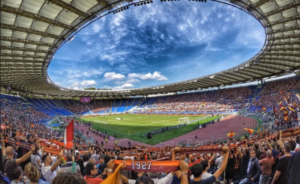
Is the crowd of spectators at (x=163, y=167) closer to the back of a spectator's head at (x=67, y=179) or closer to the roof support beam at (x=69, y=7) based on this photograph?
the back of a spectator's head at (x=67, y=179)

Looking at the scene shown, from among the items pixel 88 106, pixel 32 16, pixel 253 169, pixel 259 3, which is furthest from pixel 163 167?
pixel 88 106

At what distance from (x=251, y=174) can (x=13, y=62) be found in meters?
29.6

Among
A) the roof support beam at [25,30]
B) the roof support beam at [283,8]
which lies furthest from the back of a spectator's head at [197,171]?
the roof support beam at [25,30]

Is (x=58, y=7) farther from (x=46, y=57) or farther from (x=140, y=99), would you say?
(x=140, y=99)

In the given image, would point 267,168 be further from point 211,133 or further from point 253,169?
point 211,133

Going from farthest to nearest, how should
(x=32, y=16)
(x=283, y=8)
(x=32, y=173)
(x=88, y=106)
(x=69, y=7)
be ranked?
(x=88, y=106) < (x=283, y=8) < (x=32, y=16) < (x=69, y=7) < (x=32, y=173)

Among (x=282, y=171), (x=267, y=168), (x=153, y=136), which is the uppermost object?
(x=282, y=171)

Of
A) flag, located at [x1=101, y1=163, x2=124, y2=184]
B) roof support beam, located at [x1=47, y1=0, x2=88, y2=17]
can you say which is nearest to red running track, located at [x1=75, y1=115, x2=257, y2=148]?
roof support beam, located at [x1=47, y1=0, x2=88, y2=17]

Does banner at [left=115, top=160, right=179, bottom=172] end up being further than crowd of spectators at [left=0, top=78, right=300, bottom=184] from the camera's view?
Yes

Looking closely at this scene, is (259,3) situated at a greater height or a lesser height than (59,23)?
greater

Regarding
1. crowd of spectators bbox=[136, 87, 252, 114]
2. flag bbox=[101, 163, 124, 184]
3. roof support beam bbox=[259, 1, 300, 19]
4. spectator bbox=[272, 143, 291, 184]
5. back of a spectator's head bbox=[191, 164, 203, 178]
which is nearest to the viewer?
flag bbox=[101, 163, 124, 184]

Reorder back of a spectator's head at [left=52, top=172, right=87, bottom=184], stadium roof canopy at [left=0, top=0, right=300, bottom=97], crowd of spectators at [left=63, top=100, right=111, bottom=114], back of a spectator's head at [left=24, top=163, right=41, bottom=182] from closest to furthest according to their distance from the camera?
1. back of a spectator's head at [left=52, top=172, right=87, bottom=184]
2. back of a spectator's head at [left=24, top=163, right=41, bottom=182]
3. stadium roof canopy at [left=0, top=0, right=300, bottom=97]
4. crowd of spectators at [left=63, top=100, right=111, bottom=114]

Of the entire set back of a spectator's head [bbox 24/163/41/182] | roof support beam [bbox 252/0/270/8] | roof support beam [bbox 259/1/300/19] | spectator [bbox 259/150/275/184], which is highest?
roof support beam [bbox 252/0/270/8]

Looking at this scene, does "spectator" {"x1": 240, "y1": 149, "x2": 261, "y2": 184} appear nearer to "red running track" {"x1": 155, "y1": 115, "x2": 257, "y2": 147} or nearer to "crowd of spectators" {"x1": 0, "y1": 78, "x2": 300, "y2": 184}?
"crowd of spectators" {"x1": 0, "y1": 78, "x2": 300, "y2": 184}
